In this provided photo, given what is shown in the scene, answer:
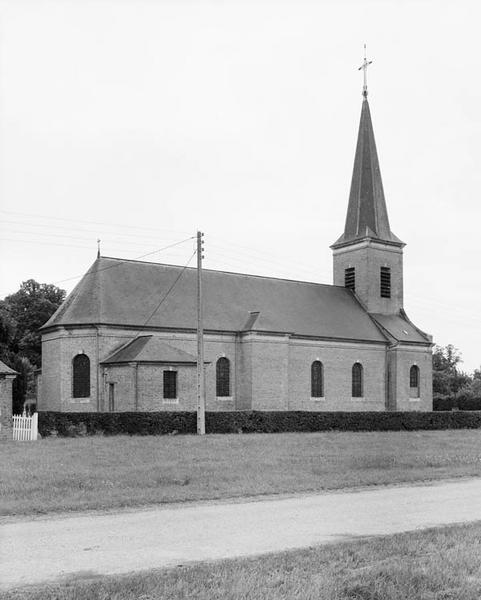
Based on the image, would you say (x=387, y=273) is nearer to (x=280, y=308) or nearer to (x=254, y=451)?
(x=280, y=308)

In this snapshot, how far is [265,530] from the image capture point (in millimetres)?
10305

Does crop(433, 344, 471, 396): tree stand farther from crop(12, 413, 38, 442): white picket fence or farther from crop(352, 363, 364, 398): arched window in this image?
crop(12, 413, 38, 442): white picket fence

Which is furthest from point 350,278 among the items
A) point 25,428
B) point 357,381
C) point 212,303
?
point 25,428

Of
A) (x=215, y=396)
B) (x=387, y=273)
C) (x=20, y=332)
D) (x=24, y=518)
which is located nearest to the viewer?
(x=24, y=518)

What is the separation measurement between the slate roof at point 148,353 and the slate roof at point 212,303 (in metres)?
1.50

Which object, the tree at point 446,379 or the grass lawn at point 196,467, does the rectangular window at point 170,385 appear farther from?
the tree at point 446,379

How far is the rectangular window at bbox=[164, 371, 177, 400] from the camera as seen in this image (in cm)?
3725

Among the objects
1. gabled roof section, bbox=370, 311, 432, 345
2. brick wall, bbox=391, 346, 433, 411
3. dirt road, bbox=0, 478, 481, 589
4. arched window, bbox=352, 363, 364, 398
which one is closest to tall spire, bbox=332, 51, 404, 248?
gabled roof section, bbox=370, 311, 432, 345

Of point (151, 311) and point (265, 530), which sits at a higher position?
point (151, 311)

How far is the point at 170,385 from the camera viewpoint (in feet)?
123

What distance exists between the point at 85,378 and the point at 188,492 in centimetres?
2620

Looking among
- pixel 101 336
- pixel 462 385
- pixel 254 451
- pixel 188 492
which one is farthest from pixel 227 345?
pixel 462 385

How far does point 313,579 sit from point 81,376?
109ft

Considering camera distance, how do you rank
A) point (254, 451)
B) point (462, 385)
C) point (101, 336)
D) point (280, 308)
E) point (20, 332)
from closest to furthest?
point (254, 451) → point (101, 336) → point (280, 308) → point (20, 332) → point (462, 385)
